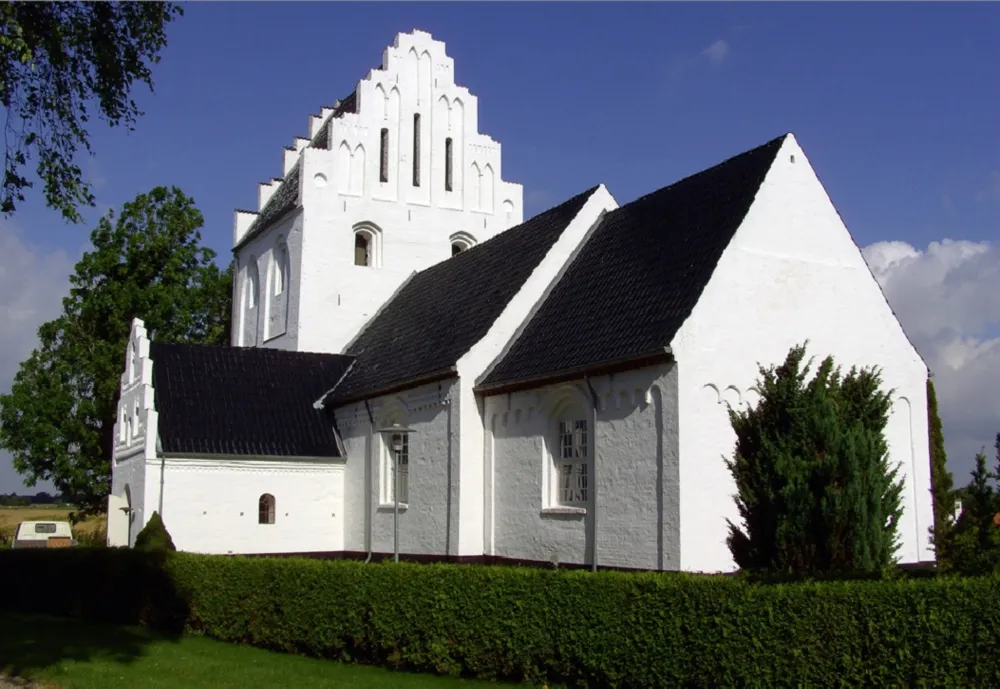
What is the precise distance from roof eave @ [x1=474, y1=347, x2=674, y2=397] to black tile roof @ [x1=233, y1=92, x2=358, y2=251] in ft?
44.8

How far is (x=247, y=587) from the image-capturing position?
656 inches

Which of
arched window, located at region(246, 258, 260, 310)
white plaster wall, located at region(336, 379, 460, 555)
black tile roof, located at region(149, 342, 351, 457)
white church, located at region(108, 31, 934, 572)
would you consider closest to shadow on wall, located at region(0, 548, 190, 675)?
white church, located at region(108, 31, 934, 572)

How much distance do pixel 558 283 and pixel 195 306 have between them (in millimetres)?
23235

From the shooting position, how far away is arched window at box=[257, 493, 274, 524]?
2648 cm

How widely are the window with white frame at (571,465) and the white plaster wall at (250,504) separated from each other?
9.18 metres

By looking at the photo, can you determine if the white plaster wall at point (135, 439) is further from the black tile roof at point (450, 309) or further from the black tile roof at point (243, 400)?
the black tile roof at point (450, 309)

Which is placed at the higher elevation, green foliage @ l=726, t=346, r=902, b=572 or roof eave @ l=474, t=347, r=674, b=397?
roof eave @ l=474, t=347, r=674, b=397

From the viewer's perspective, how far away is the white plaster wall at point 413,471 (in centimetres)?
2200

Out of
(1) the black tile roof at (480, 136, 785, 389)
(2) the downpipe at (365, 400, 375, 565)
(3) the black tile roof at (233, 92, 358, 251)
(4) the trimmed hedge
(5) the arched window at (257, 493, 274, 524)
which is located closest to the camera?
(4) the trimmed hedge

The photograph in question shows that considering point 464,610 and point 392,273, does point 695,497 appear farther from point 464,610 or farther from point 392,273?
point 392,273

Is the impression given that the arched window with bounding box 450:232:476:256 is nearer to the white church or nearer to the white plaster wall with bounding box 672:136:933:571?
the white church

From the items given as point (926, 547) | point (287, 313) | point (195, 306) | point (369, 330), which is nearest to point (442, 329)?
point (369, 330)

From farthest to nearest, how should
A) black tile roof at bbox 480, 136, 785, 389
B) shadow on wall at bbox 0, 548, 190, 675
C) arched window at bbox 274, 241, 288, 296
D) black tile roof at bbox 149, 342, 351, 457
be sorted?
arched window at bbox 274, 241, 288, 296
black tile roof at bbox 149, 342, 351, 457
black tile roof at bbox 480, 136, 785, 389
shadow on wall at bbox 0, 548, 190, 675

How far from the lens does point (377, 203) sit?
108 ft
